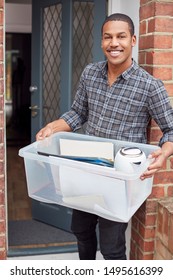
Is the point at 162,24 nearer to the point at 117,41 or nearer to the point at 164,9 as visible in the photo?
the point at 164,9

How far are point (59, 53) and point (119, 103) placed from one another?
1.53m

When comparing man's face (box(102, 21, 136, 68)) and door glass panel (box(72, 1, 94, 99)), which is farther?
door glass panel (box(72, 1, 94, 99))

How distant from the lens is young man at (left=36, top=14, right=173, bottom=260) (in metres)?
1.91

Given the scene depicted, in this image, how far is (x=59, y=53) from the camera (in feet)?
11.1

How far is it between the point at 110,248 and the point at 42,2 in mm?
2233

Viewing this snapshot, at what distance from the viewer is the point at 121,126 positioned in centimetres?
202

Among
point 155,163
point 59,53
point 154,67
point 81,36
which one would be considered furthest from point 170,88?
point 59,53

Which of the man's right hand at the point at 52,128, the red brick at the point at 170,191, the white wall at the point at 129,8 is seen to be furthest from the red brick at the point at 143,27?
the red brick at the point at 170,191

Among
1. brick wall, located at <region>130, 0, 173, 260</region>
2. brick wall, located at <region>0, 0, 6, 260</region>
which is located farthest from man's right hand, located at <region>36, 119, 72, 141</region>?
brick wall, located at <region>130, 0, 173, 260</region>

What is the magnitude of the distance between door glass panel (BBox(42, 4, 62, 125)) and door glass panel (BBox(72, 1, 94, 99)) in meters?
0.15

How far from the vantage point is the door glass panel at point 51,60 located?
337 centimetres

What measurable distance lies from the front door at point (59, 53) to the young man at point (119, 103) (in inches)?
43.0

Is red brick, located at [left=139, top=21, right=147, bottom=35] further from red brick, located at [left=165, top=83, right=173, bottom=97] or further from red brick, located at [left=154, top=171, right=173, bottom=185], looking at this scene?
red brick, located at [left=154, top=171, right=173, bottom=185]

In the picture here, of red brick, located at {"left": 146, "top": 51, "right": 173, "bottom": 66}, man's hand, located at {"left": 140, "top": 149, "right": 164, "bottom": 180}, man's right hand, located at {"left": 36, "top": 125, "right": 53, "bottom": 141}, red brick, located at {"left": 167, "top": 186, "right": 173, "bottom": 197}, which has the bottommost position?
red brick, located at {"left": 167, "top": 186, "right": 173, "bottom": 197}
